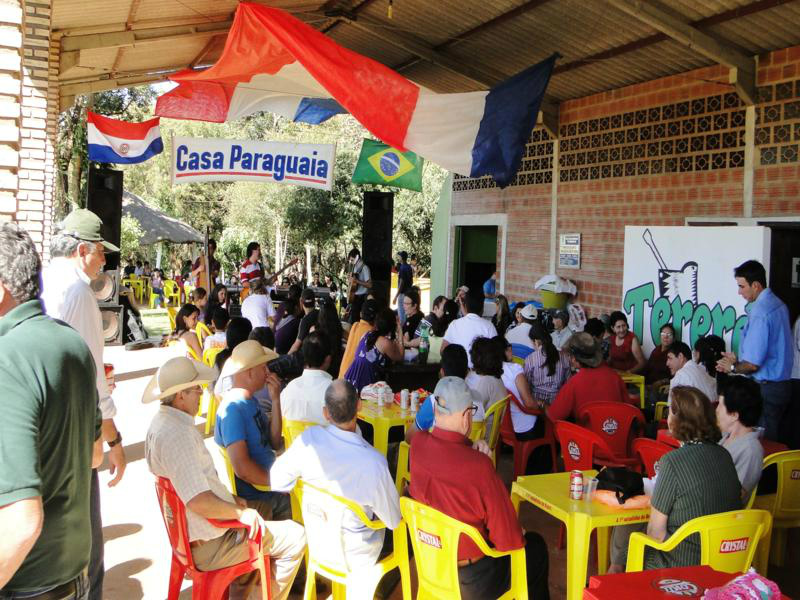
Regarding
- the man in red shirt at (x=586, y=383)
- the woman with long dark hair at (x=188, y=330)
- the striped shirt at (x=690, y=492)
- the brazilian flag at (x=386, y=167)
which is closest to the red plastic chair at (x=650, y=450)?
the man in red shirt at (x=586, y=383)

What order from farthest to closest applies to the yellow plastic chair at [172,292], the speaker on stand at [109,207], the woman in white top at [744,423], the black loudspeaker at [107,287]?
the yellow plastic chair at [172,292], the speaker on stand at [109,207], the black loudspeaker at [107,287], the woman in white top at [744,423]

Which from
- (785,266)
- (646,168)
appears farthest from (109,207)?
(785,266)

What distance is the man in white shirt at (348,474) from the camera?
3043 millimetres

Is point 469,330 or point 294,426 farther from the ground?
point 469,330

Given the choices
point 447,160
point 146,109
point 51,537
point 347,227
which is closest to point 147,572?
point 51,537

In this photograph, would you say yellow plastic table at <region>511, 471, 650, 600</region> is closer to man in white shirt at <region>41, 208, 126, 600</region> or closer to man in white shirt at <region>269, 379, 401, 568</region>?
man in white shirt at <region>269, 379, 401, 568</region>

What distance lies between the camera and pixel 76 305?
325 centimetres

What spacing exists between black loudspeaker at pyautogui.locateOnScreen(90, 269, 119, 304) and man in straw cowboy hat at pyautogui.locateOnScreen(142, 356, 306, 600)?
270 inches

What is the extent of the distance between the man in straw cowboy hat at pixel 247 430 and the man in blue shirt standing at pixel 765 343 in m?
3.35

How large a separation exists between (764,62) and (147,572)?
7065mm

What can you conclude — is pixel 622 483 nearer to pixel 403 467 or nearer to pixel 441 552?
pixel 441 552

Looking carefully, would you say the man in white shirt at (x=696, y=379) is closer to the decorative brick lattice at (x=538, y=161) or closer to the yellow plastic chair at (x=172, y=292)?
the decorative brick lattice at (x=538, y=161)

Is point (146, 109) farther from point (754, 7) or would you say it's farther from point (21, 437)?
point (21, 437)

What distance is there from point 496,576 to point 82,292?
2.13 m
